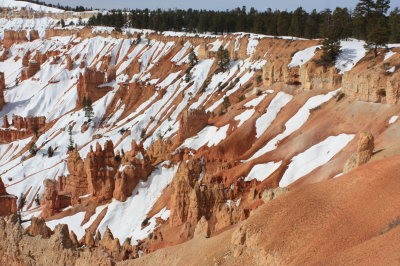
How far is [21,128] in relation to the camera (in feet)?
311

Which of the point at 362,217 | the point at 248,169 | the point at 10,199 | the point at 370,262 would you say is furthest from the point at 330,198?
the point at 10,199

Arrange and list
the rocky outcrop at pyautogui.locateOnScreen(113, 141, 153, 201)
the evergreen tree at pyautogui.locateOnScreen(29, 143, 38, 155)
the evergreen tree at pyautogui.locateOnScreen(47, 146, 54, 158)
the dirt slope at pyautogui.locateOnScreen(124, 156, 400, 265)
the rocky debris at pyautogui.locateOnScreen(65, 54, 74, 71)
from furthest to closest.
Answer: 1. the rocky debris at pyautogui.locateOnScreen(65, 54, 74, 71)
2. the evergreen tree at pyautogui.locateOnScreen(29, 143, 38, 155)
3. the evergreen tree at pyautogui.locateOnScreen(47, 146, 54, 158)
4. the rocky outcrop at pyautogui.locateOnScreen(113, 141, 153, 201)
5. the dirt slope at pyautogui.locateOnScreen(124, 156, 400, 265)

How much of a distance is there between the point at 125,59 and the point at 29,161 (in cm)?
4448

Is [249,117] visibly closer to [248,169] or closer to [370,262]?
[248,169]

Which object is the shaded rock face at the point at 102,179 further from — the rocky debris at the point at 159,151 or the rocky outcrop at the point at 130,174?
the rocky debris at the point at 159,151

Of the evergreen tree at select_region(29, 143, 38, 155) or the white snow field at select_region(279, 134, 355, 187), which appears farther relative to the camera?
the evergreen tree at select_region(29, 143, 38, 155)

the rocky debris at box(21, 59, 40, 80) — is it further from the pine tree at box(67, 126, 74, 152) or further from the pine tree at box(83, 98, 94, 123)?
the pine tree at box(67, 126, 74, 152)

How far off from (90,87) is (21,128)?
1637 centimetres

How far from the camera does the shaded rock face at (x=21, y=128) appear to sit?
9362 centimetres

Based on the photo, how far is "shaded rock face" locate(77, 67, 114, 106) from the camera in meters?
96.2

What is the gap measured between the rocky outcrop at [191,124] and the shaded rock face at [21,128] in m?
47.2

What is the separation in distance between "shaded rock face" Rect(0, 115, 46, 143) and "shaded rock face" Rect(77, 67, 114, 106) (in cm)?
913

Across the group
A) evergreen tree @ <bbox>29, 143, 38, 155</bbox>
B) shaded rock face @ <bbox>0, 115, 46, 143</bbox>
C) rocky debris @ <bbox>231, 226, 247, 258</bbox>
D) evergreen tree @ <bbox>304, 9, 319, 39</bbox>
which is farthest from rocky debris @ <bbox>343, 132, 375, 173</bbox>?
shaded rock face @ <bbox>0, 115, 46, 143</bbox>

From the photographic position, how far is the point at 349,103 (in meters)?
42.8
